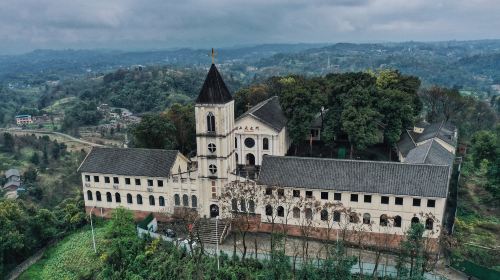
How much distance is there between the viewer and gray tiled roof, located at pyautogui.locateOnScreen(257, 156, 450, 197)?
31.7m

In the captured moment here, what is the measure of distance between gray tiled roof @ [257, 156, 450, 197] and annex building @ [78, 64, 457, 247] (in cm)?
7

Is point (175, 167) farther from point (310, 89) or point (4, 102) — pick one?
point (4, 102)

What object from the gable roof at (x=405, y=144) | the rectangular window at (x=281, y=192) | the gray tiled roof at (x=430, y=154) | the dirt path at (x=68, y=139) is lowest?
the dirt path at (x=68, y=139)

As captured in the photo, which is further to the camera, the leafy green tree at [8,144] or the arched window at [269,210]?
the leafy green tree at [8,144]

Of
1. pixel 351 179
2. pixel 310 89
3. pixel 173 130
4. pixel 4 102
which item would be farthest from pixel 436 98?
pixel 4 102

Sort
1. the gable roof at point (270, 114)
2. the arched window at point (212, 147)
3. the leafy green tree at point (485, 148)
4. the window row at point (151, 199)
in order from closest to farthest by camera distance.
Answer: the arched window at point (212, 147) < the window row at point (151, 199) < the leafy green tree at point (485, 148) < the gable roof at point (270, 114)

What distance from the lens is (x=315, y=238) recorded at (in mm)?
34469

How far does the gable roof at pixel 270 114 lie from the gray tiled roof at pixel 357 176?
8.94m

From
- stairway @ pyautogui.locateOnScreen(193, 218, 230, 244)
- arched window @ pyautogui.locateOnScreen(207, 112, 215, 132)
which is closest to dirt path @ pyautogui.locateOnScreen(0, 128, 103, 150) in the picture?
arched window @ pyautogui.locateOnScreen(207, 112, 215, 132)

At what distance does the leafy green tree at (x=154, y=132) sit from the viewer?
1854 inches

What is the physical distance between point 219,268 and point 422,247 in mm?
14027

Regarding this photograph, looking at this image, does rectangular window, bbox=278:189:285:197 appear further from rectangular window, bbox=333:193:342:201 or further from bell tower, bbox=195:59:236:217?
bell tower, bbox=195:59:236:217

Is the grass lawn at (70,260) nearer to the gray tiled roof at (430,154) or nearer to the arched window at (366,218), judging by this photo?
the arched window at (366,218)

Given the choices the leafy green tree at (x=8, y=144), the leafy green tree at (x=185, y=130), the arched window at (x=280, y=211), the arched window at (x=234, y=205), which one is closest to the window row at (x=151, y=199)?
the arched window at (x=234, y=205)
